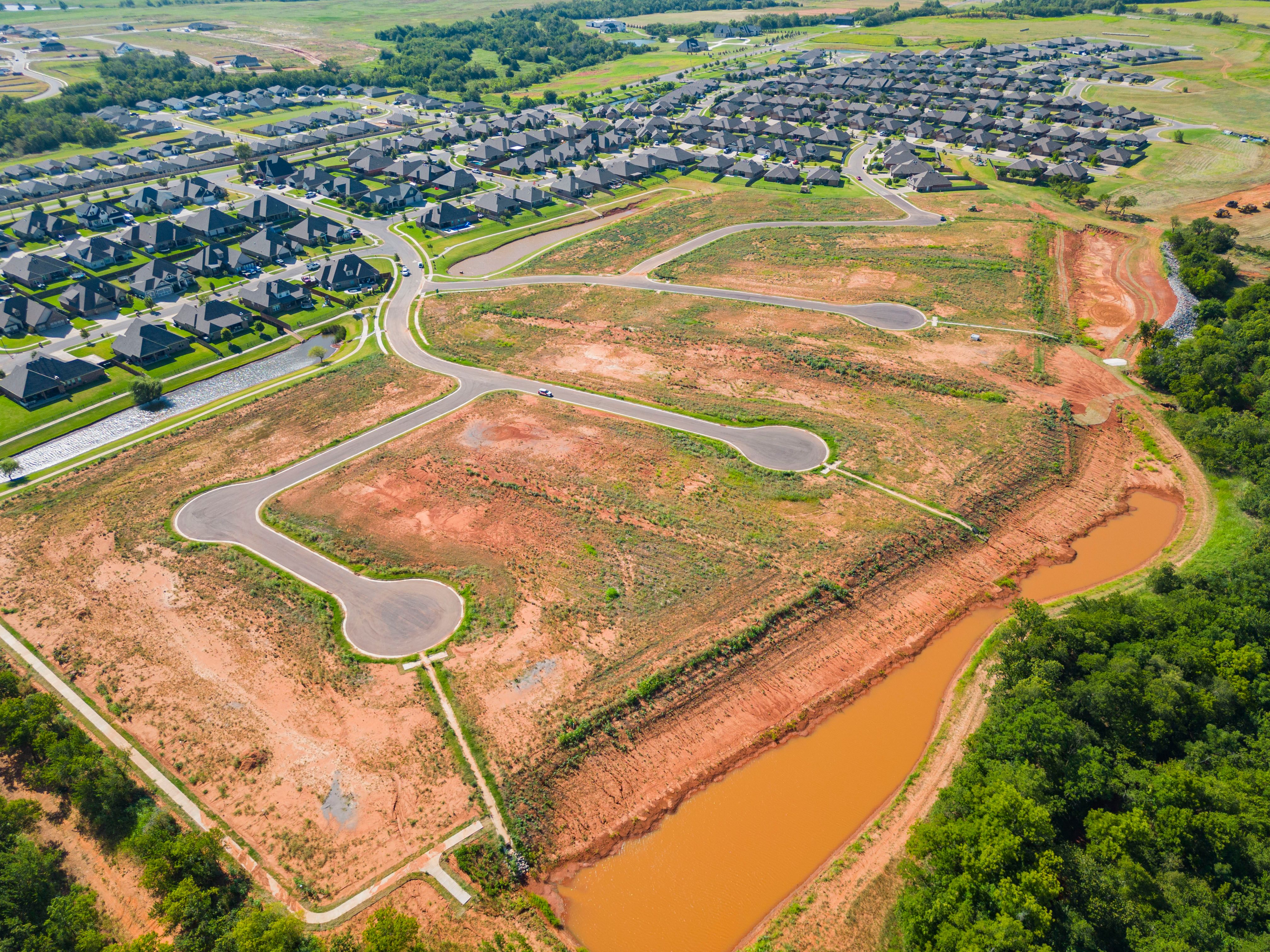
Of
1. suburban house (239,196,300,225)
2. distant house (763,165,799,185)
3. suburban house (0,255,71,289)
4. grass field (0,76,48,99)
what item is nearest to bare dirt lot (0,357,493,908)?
suburban house (0,255,71,289)

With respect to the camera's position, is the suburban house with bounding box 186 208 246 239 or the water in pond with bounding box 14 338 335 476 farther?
the suburban house with bounding box 186 208 246 239

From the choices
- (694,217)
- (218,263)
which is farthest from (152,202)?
(694,217)

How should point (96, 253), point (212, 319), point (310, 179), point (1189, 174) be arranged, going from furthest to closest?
point (310, 179) < point (1189, 174) < point (96, 253) < point (212, 319)

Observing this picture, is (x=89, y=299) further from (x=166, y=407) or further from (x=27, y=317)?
(x=166, y=407)

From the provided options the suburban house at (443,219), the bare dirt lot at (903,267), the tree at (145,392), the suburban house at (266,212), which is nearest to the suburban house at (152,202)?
the suburban house at (266,212)

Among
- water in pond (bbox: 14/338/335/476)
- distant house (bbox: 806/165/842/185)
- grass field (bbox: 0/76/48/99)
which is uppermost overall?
grass field (bbox: 0/76/48/99)

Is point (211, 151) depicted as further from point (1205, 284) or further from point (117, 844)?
point (1205, 284)

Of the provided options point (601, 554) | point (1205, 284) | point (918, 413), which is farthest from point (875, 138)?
point (601, 554)

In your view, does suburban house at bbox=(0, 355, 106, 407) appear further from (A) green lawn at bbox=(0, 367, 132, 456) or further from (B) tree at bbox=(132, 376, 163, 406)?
(B) tree at bbox=(132, 376, 163, 406)
